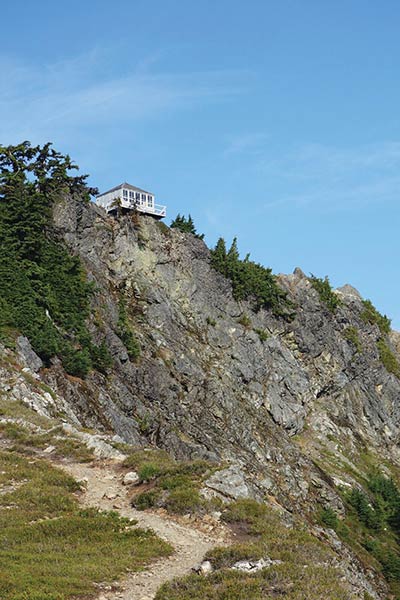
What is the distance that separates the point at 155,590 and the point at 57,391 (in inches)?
1132

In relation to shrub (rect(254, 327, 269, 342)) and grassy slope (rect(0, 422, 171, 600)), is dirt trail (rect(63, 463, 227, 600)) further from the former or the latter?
shrub (rect(254, 327, 269, 342))

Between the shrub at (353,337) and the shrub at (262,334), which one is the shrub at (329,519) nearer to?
the shrub at (262,334)

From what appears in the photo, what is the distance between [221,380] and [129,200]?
83.3ft

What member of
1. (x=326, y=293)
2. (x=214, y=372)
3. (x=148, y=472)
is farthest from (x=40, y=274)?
(x=326, y=293)

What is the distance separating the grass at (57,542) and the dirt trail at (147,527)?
0.40 meters

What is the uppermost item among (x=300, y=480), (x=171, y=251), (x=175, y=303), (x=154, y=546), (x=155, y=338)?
(x=171, y=251)

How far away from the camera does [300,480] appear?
66125 mm

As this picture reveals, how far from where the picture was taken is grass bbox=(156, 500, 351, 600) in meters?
14.5

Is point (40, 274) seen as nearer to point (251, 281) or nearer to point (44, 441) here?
point (44, 441)

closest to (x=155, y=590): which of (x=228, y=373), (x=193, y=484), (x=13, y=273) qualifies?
(x=193, y=484)

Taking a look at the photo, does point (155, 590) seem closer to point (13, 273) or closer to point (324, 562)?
point (324, 562)

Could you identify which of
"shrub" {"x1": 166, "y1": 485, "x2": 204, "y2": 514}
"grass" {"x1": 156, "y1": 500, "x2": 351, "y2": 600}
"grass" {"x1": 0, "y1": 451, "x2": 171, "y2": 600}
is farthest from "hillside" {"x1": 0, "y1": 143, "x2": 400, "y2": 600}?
"grass" {"x1": 156, "y1": 500, "x2": 351, "y2": 600}

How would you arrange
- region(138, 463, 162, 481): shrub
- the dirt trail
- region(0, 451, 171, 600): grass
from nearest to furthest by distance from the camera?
region(0, 451, 171, 600): grass → the dirt trail → region(138, 463, 162, 481): shrub

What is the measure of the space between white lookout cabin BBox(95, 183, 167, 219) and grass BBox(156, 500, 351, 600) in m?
62.0
